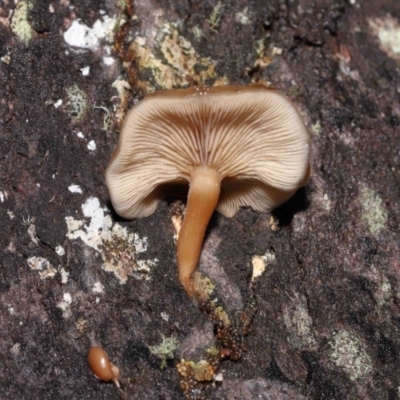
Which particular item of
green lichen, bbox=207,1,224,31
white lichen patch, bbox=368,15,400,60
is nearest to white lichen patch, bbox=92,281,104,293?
green lichen, bbox=207,1,224,31

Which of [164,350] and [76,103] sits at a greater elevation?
[76,103]

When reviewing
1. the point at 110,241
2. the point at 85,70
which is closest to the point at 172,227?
the point at 110,241

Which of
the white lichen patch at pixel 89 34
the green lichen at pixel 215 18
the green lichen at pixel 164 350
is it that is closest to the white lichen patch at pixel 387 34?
the green lichen at pixel 215 18

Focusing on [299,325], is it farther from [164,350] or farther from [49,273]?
[49,273]

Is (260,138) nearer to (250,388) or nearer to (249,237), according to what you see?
(249,237)

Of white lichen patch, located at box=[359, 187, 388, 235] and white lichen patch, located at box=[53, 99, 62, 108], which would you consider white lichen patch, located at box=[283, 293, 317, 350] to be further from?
white lichen patch, located at box=[53, 99, 62, 108]

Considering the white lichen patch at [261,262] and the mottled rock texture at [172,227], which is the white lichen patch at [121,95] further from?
the white lichen patch at [261,262]
